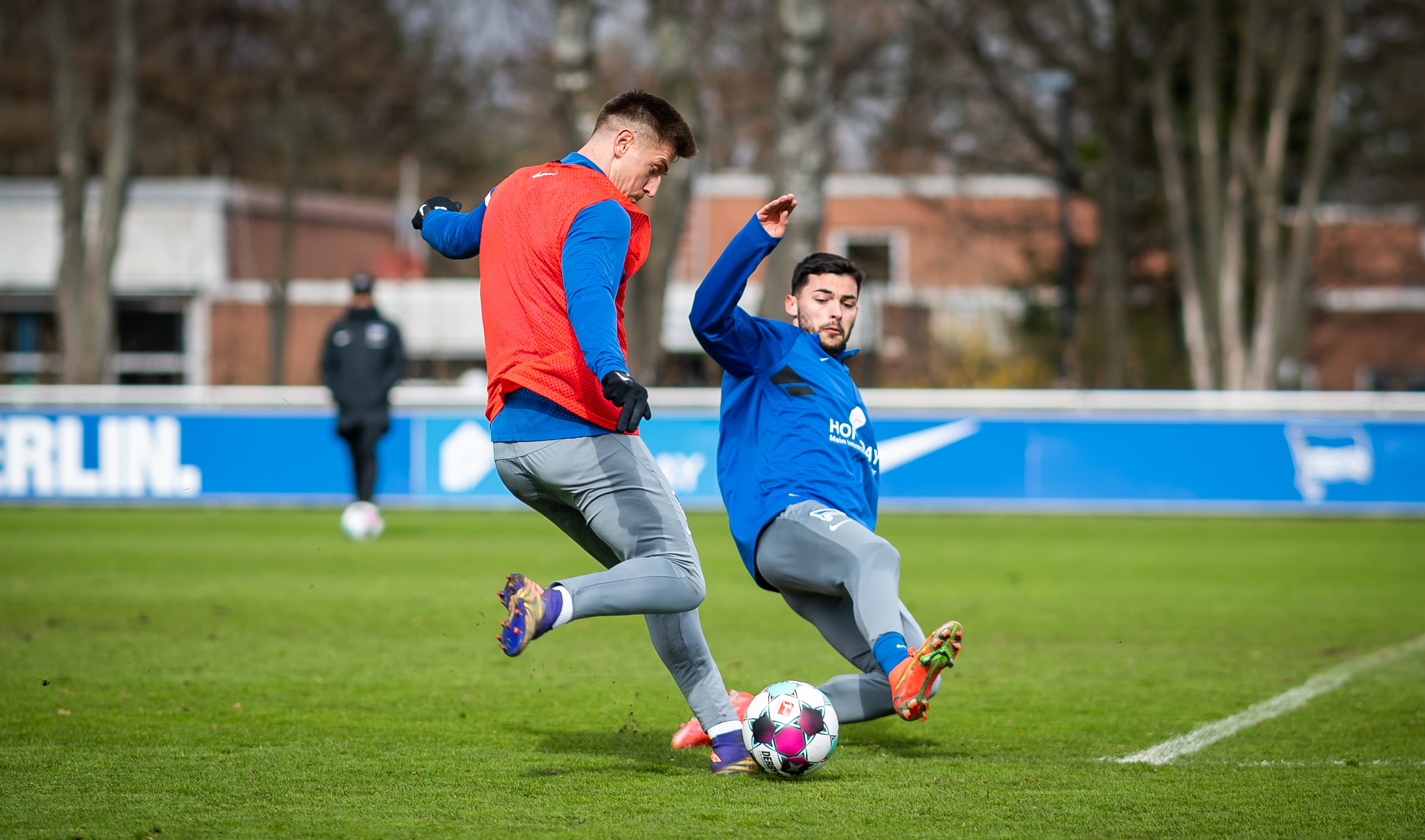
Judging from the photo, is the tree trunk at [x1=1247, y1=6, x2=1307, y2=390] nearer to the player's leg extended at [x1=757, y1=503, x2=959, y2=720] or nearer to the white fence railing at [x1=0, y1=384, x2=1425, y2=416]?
the white fence railing at [x1=0, y1=384, x2=1425, y2=416]

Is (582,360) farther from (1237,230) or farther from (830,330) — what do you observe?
(1237,230)

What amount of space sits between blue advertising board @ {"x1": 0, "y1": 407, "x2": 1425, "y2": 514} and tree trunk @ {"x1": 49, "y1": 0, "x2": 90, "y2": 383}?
6.46m

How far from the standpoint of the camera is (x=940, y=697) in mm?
6500

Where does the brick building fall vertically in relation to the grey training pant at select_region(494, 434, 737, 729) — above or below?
above

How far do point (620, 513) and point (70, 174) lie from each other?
2204 cm

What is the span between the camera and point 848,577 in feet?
16.2

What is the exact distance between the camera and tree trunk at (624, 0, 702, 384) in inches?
776

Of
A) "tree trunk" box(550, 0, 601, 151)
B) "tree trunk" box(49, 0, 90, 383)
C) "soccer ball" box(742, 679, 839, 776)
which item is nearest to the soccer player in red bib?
"soccer ball" box(742, 679, 839, 776)

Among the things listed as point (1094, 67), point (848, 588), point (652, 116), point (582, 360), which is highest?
point (1094, 67)

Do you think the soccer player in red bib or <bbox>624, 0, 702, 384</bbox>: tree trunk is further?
<bbox>624, 0, 702, 384</bbox>: tree trunk

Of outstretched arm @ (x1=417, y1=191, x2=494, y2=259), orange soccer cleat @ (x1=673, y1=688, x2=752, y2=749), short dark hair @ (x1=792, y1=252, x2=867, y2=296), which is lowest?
orange soccer cleat @ (x1=673, y1=688, x2=752, y2=749)

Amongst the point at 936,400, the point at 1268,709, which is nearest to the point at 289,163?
the point at 936,400

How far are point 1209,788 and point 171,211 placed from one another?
31.0 metres

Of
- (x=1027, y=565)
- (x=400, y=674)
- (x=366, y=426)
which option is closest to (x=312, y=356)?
(x=366, y=426)
